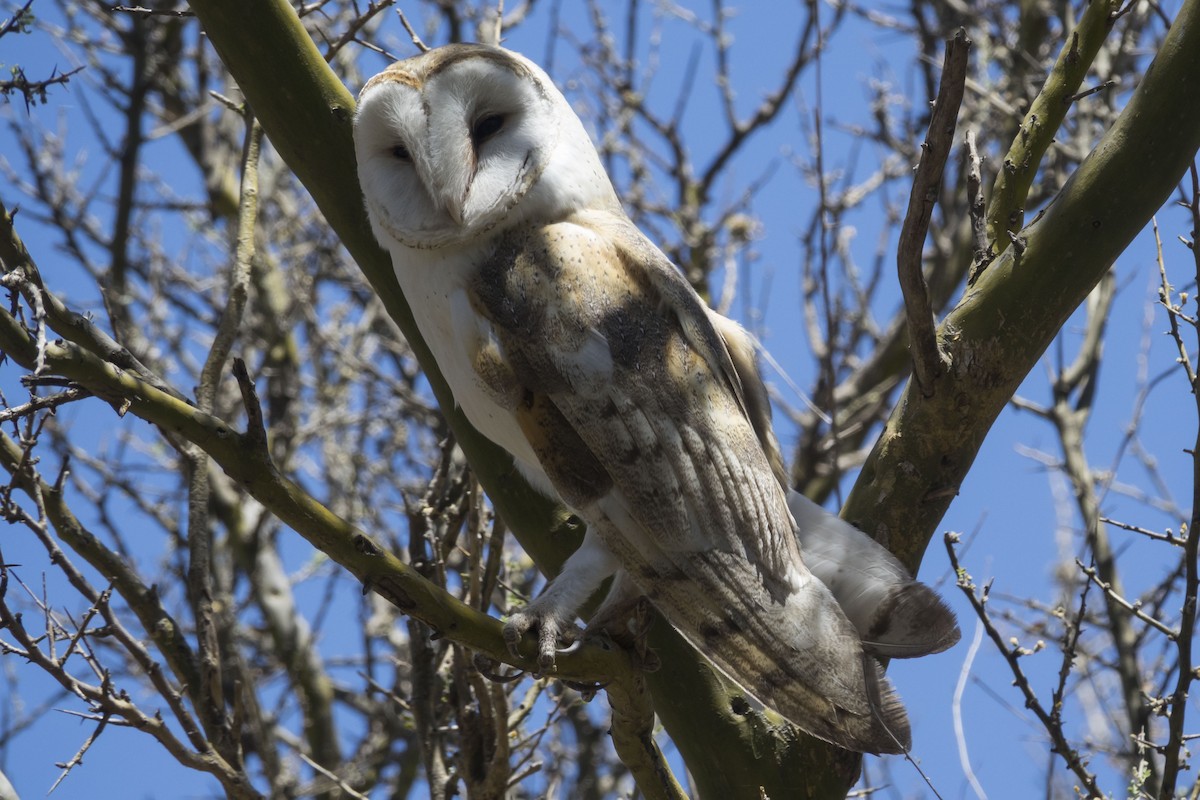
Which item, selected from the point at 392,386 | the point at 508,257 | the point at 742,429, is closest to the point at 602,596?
the point at 742,429

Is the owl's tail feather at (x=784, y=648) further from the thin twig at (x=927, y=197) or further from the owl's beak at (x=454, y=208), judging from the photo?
the owl's beak at (x=454, y=208)

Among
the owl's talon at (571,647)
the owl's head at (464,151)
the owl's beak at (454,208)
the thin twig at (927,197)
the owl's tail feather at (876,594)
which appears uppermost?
the owl's head at (464,151)

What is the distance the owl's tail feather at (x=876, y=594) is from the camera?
2750 millimetres

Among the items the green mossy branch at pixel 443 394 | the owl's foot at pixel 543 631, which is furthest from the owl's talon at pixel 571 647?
the green mossy branch at pixel 443 394

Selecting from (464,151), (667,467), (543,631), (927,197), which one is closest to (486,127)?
(464,151)

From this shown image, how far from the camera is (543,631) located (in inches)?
104

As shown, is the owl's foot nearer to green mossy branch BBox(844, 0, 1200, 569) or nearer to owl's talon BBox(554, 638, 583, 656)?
owl's talon BBox(554, 638, 583, 656)

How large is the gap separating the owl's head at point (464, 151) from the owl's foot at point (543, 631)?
897 mm

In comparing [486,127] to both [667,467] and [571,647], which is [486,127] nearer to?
[667,467]

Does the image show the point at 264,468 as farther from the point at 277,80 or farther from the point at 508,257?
the point at 277,80

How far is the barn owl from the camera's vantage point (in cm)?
267

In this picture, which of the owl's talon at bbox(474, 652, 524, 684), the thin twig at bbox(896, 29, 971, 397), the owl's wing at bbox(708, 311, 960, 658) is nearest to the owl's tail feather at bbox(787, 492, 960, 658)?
the owl's wing at bbox(708, 311, 960, 658)

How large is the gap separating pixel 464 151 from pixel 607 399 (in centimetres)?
70

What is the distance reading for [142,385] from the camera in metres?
2.30
